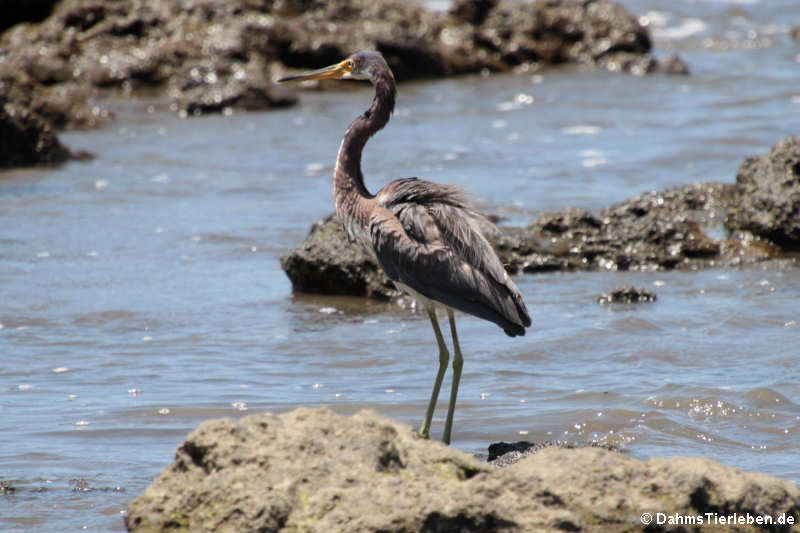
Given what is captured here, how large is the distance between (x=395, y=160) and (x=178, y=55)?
19.8ft

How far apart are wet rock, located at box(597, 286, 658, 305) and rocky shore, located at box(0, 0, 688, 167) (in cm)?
990

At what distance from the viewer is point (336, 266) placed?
8773 millimetres

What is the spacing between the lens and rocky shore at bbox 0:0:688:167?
59.7 feet

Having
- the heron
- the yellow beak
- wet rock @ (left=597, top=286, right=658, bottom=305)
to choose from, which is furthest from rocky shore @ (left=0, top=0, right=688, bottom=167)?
the heron

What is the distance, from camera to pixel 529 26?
20.8 meters

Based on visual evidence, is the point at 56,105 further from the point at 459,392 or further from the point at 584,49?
the point at 459,392

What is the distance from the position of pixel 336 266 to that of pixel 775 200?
144 inches

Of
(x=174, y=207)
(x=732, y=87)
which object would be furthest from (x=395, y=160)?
(x=732, y=87)

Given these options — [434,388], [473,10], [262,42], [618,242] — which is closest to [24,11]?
[262,42]

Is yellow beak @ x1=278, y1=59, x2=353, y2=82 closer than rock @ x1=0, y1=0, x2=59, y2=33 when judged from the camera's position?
Yes

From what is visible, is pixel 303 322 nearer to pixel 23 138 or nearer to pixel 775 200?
pixel 775 200

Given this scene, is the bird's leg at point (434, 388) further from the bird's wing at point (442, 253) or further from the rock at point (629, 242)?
the rock at point (629, 242)

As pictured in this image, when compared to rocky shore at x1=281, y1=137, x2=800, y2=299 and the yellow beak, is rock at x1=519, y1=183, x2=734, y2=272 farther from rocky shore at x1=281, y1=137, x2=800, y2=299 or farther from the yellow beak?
the yellow beak

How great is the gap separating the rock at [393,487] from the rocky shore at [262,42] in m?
13.3
